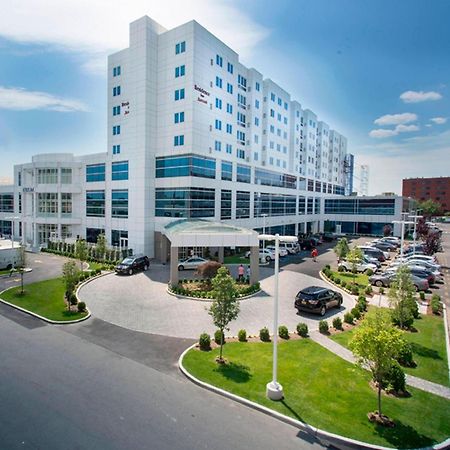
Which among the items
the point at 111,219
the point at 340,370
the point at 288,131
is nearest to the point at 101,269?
the point at 111,219

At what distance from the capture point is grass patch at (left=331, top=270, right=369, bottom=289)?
99.0 ft

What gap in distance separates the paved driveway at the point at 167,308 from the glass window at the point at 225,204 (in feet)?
53.4

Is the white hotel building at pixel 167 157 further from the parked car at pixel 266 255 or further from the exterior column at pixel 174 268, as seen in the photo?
the exterior column at pixel 174 268

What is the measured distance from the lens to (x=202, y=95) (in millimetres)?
39562

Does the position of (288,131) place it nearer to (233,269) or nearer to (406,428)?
(233,269)

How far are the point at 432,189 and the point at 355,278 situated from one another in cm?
14842

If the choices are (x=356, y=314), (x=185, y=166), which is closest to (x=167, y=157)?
(x=185, y=166)

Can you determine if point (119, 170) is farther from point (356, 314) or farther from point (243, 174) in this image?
point (356, 314)

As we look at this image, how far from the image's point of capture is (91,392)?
454 inches

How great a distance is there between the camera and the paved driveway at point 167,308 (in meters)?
18.7

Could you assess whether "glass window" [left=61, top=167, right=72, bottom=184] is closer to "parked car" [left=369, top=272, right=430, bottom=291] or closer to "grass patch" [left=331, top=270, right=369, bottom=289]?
"grass patch" [left=331, top=270, right=369, bottom=289]

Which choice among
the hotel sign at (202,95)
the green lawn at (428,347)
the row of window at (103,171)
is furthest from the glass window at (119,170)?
the green lawn at (428,347)

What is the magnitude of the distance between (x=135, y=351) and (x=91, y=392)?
3706 mm

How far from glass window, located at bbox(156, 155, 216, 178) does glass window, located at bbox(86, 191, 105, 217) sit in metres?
11.0
